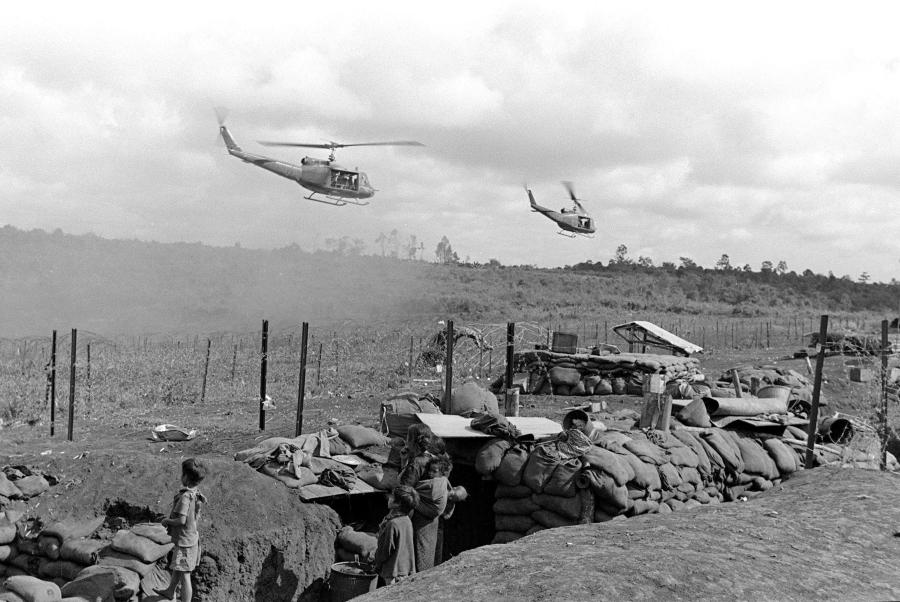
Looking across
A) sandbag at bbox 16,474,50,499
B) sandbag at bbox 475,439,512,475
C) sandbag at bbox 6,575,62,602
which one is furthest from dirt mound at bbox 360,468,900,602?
sandbag at bbox 16,474,50,499

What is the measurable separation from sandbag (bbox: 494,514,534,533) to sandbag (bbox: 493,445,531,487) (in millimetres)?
325

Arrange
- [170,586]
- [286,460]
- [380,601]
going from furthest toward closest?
[286,460]
[170,586]
[380,601]

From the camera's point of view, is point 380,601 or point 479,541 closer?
point 380,601

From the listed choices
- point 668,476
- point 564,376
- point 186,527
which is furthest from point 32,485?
point 564,376

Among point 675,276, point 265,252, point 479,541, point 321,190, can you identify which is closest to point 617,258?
point 675,276

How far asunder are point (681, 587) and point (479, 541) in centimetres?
433

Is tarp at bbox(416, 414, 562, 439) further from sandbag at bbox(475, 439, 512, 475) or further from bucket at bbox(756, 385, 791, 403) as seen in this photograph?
bucket at bbox(756, 385, 791, 403)

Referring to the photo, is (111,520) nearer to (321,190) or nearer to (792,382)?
(792,382)

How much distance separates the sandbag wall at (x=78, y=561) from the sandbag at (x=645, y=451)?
4.68 m

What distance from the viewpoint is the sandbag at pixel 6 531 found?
739 cm

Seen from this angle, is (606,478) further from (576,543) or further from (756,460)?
(756,460)

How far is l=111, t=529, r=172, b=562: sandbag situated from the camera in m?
6.71

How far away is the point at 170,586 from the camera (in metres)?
6.43

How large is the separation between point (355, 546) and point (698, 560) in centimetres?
354
